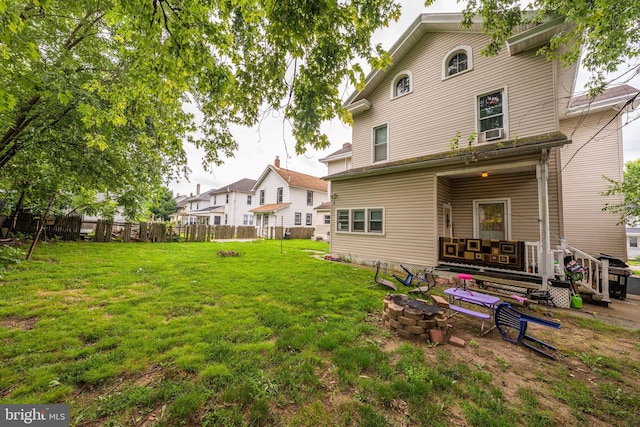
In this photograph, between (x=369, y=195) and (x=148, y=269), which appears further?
(x=369, y=195)

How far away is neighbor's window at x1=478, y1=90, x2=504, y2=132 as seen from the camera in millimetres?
7660

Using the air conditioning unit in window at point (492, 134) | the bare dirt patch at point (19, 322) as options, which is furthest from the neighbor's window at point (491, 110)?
the bare dirt patch at point (19, 322)

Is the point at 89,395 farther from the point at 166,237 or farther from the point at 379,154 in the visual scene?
the point at 166,237

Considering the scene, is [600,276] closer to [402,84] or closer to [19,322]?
[402,84]

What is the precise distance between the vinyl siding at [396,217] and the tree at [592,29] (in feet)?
13.5

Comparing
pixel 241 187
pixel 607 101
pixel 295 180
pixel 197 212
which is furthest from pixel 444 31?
pixel 197 212

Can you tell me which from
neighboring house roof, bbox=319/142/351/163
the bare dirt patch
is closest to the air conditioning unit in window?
neighboring house roof, bbox=319/142/351/163

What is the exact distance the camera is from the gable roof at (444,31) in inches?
263

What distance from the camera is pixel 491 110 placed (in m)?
7.83

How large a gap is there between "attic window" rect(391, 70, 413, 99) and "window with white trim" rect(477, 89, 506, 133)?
2.94 meters

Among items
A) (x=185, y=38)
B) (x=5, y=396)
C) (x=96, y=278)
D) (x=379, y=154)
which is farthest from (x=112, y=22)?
(x=379, y=154)

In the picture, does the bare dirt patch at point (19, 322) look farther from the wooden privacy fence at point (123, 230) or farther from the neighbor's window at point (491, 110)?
the neighbor's window at point (491, 110)

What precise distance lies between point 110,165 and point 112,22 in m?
4.60

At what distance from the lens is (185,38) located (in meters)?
3.09
